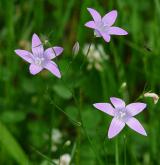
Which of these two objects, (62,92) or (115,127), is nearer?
(115,127)

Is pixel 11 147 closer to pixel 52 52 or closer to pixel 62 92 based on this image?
pixel 62 92

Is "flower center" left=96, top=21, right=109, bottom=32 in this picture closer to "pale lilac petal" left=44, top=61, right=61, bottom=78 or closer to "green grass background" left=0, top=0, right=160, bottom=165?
"pale lilac petal" left=44, top=61, right=61, bottom=78

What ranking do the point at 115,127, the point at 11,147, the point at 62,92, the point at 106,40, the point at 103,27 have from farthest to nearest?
1. the point at 62,92
2. the point at 11,147
3. the point at 103,27
4. the point at 106,40
5. the point at 115,127

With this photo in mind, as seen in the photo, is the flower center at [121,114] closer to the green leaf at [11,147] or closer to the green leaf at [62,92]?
the green leaf at [11,147]

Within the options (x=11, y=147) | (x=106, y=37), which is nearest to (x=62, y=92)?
(x=11, y=147)

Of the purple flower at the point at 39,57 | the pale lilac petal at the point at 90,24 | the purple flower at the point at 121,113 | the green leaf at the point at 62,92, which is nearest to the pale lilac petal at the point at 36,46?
the purple flower at the point at 39,57
